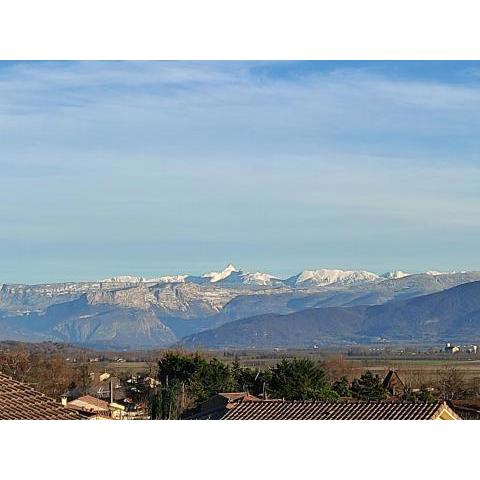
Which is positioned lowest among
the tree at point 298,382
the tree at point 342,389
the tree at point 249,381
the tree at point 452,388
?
the tree at point 452,388

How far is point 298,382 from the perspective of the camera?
22.5m

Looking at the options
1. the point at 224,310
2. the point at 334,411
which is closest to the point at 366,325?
the point at 224,310

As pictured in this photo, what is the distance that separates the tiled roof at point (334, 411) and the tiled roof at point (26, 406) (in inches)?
256

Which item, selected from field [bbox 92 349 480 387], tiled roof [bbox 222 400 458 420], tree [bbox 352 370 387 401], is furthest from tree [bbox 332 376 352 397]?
field [bbox 92 349 480 387]

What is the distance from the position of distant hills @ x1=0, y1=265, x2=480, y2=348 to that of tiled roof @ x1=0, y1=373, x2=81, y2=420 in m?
89.6

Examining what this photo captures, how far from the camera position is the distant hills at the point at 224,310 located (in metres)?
101

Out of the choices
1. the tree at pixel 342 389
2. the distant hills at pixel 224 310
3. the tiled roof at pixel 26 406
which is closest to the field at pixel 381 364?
the tree at pixel 342 389

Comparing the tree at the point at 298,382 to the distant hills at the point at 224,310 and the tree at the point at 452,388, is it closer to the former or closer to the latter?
the tree at the point at 452,388

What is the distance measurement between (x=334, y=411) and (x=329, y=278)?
139m
